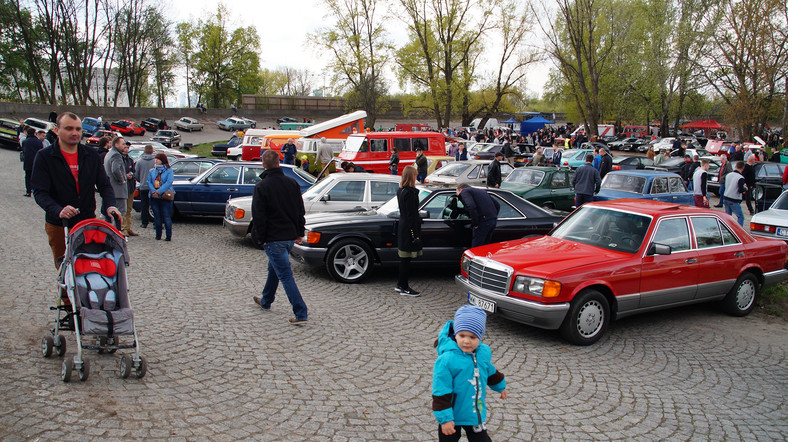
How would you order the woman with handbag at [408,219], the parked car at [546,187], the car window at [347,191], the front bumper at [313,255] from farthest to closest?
the parked car at [546,187] → the car window at [347,191] → the front bumper at [313,255] → the woman with handbag at [408,219]

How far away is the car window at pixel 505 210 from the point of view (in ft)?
30.6

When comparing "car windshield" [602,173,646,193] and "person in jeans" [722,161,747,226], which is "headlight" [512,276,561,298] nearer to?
"person in jeans" [722,161,747,226]

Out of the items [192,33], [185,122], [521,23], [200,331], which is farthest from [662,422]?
[192,33]

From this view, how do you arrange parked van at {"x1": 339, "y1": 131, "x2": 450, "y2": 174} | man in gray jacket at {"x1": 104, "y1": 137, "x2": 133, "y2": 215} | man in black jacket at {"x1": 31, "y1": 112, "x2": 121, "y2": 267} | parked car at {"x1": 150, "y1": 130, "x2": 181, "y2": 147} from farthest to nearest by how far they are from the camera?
1. parked car at {"x1": 150, "y1": 130, "x2": 181, "y2": 147}
2. parked van at {"x1": 339, "y1": 131, "x2": 450, "y2": 174}
3. man in gray jacket at {"x1": 104, "y1": 137, "x2": 133, "y2": 215}
4. man in black jacket at {"x1": 31, "y1": 112, "x2": 121, "y2": 267}

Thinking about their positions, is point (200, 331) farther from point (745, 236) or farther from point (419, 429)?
point (745, 236)

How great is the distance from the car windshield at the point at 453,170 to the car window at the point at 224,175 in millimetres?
7117

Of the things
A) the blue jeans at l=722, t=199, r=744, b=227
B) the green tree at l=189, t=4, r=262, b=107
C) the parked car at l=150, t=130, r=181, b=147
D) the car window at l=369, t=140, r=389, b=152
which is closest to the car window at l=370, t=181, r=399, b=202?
the blue jeans at l=722, t=199, r=744, b=227

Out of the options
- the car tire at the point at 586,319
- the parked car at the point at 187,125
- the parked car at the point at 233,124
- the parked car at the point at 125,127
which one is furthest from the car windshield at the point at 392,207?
the parked car at the point at 233,124

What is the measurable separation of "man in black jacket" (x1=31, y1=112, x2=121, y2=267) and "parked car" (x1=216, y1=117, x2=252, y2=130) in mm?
60788

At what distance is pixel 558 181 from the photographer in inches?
611

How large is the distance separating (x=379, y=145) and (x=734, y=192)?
45.1 feet

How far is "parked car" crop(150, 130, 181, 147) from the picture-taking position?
42906mm

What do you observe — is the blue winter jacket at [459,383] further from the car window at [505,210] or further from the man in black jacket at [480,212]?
the car window at [505,210]

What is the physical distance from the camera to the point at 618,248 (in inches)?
275
